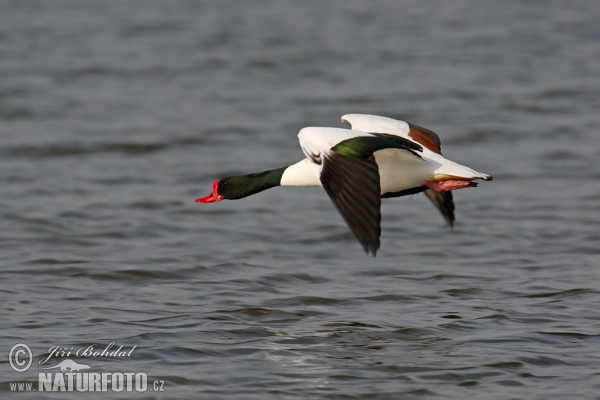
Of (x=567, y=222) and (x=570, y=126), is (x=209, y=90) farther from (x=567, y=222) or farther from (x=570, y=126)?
(x=567, y=222)

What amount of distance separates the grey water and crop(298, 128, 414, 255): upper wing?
93 centimetres

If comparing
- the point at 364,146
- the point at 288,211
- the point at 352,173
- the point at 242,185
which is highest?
the point at 364,146

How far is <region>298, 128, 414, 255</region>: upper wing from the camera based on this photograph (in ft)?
22.4

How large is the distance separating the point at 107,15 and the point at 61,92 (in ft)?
20.3

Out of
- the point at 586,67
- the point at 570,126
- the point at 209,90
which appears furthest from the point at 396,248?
the point at 586,67

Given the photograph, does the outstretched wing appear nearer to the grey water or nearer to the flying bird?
the flying bird

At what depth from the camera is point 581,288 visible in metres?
8.69

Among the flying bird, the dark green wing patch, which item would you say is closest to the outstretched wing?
the flying bird

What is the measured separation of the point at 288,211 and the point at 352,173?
15.0 feet

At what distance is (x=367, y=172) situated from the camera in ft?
23.1
